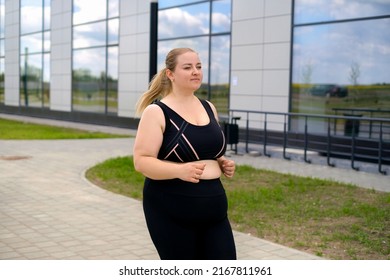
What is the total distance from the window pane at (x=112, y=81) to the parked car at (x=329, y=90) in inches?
443

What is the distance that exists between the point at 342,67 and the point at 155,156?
41.5ft

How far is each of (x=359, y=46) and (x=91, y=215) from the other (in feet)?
31.0

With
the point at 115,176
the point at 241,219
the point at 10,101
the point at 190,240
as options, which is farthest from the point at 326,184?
the point at 10,101

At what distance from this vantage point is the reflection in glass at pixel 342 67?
13.8 m

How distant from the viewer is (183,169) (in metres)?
2.88

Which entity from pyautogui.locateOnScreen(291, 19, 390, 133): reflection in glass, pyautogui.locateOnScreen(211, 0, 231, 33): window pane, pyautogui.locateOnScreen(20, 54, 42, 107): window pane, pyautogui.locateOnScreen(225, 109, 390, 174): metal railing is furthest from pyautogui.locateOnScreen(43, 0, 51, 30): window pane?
pyautogui.locateOnScreen(291, 19, 390, 133): reflection in glass

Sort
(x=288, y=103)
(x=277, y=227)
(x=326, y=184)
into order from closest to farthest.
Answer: (x=277, y=227), (x=326, y=184), (x=288, y=103)

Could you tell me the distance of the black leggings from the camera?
2975 millimetres

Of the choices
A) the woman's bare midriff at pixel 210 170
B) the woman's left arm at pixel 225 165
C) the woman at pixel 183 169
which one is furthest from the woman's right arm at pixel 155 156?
the woman's left arm at pixel 225 165

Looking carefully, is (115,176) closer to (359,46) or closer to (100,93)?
(359,46)

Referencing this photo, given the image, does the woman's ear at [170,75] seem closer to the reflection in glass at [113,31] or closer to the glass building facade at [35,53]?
the reflection in glass at [113,31]

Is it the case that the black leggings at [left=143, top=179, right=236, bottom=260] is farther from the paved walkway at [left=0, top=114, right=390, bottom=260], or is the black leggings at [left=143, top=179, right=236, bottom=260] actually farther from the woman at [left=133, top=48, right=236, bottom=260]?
the paved walkway at [left=0, top=114, right=390, bottom=260]

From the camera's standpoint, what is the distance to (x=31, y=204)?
8.10 meters

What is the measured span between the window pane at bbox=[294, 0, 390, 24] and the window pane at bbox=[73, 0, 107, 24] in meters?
11.9
